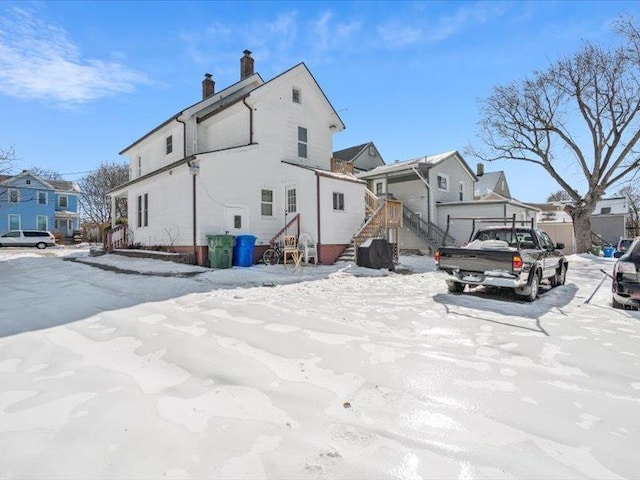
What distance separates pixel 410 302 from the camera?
24.0 ft

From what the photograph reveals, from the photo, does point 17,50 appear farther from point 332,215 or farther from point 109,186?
point 109,186

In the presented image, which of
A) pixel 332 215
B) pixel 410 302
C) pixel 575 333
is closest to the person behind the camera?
Answer: pixel 575 333

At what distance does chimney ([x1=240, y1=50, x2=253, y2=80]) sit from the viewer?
763 inches

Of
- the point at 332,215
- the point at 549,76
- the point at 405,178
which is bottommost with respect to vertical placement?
the point at 332,215

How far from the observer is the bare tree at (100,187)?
38375 millimetres

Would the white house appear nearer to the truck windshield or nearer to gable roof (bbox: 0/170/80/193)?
the truck windshield

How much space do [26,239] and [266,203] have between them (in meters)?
25.1

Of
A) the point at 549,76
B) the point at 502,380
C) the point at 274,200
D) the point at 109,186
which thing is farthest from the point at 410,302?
the point at 109,186

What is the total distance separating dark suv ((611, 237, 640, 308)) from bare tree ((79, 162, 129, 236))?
40.3 metres

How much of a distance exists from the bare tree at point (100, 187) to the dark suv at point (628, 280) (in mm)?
40294

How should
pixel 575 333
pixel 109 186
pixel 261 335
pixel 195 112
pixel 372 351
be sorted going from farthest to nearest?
pixel 109 186 → pixel 195 112 → pixel 575 333 → pixel 261 335 → pixel 372 351

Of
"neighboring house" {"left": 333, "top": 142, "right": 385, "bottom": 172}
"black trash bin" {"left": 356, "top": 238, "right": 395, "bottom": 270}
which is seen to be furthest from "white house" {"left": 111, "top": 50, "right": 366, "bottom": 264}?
"neighboring house" {"left": 333, "top": 142, "right": 385, "bottom": 172}

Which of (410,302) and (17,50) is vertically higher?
(17,50)

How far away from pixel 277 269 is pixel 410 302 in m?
6.03
